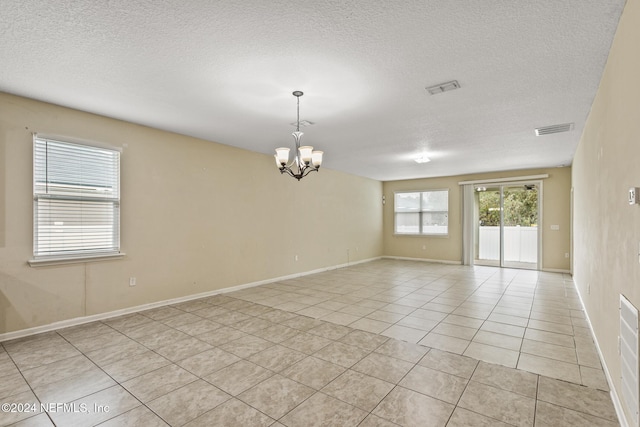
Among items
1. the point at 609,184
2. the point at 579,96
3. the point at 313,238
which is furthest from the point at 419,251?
the point at 609,184

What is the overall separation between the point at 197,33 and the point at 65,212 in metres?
2.81

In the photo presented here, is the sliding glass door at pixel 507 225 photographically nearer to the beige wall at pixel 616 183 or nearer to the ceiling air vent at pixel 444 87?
the beige wall at pixel 616 183

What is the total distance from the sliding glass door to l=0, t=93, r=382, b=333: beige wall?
4.27 m

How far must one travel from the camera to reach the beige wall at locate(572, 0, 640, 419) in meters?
1.67

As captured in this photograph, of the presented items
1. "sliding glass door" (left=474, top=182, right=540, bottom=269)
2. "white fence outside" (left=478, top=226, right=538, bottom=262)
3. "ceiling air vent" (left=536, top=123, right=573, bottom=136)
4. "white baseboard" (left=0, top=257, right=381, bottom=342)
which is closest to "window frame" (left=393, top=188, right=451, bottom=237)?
"sliding glass door" (left=474, top=182, right=540, bottom=269)

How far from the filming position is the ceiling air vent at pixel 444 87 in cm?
290

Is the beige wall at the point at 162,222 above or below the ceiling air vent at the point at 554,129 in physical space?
below

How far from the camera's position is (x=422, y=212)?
30.3 feet

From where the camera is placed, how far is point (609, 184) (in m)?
2.34

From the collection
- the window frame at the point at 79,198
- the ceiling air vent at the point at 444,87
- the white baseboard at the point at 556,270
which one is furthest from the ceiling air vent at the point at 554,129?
the window frame at the point at 79,198

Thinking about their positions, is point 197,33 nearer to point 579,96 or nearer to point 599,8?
point 599,8

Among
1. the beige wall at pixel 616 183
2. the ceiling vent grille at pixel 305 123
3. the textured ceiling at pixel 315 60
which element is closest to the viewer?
the beige wall at pixel 616 183

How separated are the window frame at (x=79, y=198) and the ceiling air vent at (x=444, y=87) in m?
3.84

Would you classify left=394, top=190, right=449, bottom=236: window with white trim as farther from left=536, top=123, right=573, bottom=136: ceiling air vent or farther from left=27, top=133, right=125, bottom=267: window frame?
left=27, top=133, right=125, bottom=267: window frame
